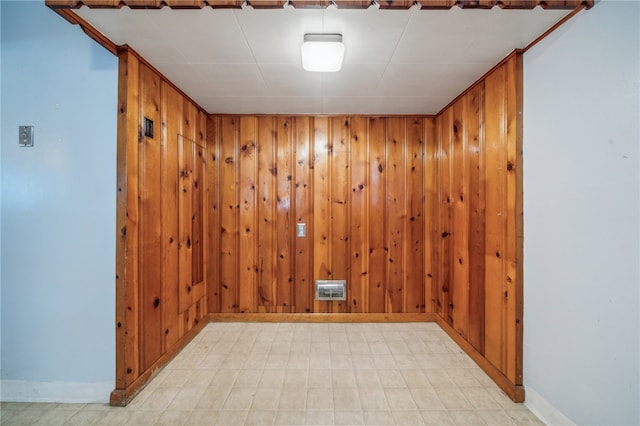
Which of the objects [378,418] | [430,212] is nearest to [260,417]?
[378,418]

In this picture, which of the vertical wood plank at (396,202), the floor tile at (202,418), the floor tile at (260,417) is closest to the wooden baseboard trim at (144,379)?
the floor tile at (202,418)

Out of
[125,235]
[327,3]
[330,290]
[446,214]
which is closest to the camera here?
[327,3]

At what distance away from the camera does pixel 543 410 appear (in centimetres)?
164

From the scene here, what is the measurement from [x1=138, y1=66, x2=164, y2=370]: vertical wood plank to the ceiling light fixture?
130 cm

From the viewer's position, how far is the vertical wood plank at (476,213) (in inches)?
87.7

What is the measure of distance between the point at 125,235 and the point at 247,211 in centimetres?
146

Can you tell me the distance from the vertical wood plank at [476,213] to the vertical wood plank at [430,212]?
686mm

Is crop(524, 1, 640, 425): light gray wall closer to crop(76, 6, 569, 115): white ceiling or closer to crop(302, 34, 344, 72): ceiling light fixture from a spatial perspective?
crop(76, 6, 569, 115): white ceiling

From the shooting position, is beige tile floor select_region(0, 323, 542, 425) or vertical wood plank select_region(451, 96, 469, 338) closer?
beige tile floor select_region(0, 323, 542, 425)

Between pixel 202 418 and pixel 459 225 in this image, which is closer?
pixel 202 418

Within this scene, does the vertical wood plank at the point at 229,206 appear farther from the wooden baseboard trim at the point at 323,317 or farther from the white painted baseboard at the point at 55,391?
the white painted baseboard at the point at 55,391

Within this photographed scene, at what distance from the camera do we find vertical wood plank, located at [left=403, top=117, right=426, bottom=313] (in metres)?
3.14

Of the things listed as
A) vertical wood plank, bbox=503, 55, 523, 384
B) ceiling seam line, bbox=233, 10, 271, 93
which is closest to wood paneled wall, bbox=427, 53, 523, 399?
vertical wood plank, bbox=503, 55, 523, 384

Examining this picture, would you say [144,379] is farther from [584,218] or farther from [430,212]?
[430,212]
